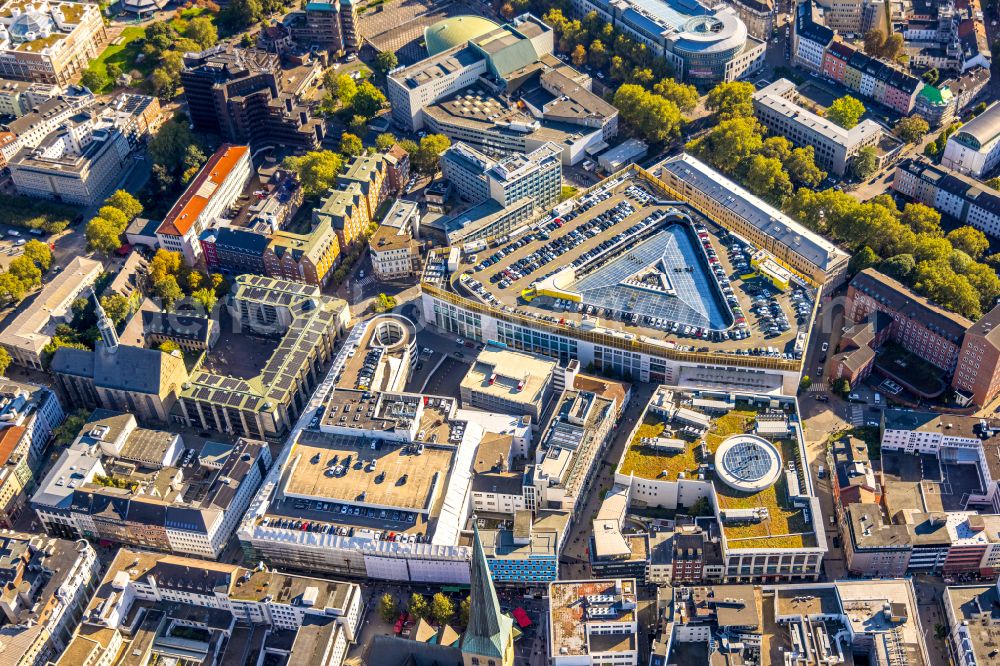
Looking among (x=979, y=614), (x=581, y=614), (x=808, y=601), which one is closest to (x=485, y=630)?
(x=581, y=614)

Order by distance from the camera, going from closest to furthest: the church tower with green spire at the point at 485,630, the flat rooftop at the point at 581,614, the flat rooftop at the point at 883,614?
the church tower with green spire at the point at 485,630 < the flat rooftop at the point at 883,614 < the flat rooftop at the point at 581,614

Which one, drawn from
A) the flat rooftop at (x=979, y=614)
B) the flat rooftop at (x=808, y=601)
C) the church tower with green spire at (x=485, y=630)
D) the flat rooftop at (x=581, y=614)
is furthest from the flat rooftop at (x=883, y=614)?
the church tower with green spire at (x=485, y=630)

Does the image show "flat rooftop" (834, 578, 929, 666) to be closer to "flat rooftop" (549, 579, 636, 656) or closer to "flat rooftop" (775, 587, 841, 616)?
"flat rooftop" (775, 587, 841, 616)

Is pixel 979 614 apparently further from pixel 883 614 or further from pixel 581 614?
pixel 581 614

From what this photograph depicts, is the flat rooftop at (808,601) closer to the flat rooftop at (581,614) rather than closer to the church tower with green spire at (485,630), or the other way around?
the flat rooftop at (581,614)

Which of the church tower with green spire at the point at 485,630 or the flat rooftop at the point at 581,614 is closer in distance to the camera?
the church tower with green spire at the point at 485,630

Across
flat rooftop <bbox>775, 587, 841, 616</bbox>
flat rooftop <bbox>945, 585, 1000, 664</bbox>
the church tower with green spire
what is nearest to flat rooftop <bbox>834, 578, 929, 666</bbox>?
flat rooftop <bbox>775, 587, 841, 616</bbox>

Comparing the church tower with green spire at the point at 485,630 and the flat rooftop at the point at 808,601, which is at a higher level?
the church tower with green spire at the point at 485,630

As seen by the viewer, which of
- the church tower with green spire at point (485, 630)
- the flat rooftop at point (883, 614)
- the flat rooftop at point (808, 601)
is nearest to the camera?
the church tower with green spire at point (485, 630)
